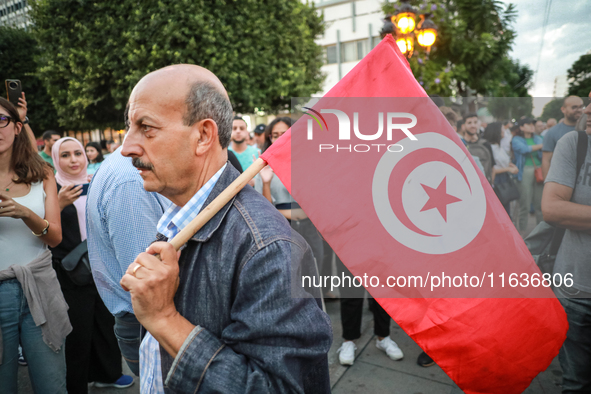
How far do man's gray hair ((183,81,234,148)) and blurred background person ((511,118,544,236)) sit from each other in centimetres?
413

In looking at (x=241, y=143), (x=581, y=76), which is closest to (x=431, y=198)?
(x=581, y=76)

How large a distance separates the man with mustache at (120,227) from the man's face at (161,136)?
0.62m

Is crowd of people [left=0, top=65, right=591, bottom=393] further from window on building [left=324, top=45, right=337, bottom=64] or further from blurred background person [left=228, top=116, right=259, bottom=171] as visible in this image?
window on building [left=324, top=45, right=337, bottom=64]

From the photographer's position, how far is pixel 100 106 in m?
15.8

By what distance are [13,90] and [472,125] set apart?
14.1 feet

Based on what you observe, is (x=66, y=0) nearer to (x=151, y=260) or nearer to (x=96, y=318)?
(x=96, y=318)

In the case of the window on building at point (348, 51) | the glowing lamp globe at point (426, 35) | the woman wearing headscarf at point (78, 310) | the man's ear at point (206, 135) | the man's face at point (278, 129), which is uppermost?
the window on building at point (348, 51)

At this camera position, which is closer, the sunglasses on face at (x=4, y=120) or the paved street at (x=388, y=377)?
the sunglasses on face at (x=4, y=120)

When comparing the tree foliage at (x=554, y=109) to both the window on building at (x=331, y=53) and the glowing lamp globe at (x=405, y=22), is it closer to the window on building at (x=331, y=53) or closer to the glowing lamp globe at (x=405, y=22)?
the glowing lamp globe at (x=405, y=22)

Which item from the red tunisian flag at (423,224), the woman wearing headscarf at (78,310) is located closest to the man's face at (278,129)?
the woman wearing headscarf at (78,310)

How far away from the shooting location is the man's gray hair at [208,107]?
1.28 m

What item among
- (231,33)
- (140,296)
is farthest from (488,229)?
(231,33)

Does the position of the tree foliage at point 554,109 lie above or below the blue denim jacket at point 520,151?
above

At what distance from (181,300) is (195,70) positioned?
0.74 m
